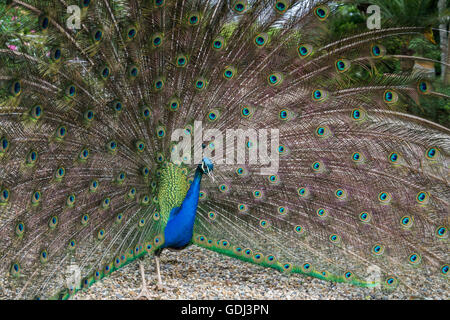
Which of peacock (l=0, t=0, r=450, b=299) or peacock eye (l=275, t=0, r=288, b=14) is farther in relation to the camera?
peacock eye (l=275, t=0, r=288, b=14)

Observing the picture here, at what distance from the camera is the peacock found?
2.81 m

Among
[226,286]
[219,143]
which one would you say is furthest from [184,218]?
[226,286]

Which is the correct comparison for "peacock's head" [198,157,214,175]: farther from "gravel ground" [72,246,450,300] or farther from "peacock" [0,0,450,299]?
"gravel ground" [72,246,450,300]

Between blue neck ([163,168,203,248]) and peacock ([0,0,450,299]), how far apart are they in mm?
13

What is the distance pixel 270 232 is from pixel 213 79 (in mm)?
1539

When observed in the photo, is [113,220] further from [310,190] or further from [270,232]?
[310,190]

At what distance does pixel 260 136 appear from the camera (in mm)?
3479

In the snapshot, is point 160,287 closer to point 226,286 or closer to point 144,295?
point 144,295

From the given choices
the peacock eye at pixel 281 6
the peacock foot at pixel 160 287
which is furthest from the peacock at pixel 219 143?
the peacock foot at pixel 160 287

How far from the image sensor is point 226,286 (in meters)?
3.71

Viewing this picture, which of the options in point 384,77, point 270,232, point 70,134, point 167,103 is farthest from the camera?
point 270,232

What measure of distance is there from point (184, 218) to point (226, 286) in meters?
0.91

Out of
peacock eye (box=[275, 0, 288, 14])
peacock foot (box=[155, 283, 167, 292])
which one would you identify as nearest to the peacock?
peacock eye (box=[275, 0, 288, 14])

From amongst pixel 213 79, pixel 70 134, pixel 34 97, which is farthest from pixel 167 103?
pixel 34 97
